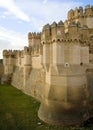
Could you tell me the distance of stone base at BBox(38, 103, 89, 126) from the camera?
55.3ft

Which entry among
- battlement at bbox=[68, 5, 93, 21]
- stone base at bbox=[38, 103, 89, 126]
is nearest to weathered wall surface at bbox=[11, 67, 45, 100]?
stone base at bbox=[38, 103, 89, 126]

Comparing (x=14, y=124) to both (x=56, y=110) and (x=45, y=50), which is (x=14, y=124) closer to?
(x=56, y=110)

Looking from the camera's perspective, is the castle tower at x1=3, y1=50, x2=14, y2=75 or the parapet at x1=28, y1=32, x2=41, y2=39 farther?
the castle tower at x1=3, y1=50, x2=14, y2=75

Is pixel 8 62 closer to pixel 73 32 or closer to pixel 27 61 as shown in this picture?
pixel 27 61

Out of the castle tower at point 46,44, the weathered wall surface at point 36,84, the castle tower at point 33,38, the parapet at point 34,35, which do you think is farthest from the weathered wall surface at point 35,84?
the parapet at point 34,35

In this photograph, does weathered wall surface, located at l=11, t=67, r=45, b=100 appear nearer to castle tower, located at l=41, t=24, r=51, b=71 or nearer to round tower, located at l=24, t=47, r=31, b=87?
round tower, located at l=24, t=47, r=31, b=87

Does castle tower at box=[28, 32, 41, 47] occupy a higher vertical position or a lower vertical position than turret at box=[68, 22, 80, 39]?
higher

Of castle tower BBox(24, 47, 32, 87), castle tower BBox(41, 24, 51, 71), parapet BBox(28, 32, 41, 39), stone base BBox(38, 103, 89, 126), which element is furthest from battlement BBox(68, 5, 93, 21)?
stone base BBox(38, 103, 89, 126)

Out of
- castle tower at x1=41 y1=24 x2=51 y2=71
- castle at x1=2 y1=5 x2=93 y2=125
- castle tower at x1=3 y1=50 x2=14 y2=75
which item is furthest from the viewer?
castle tower at x1=3 y1=50 x2=14 y2=75

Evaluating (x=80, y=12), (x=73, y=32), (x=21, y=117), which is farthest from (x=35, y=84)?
(x=73, y=32)

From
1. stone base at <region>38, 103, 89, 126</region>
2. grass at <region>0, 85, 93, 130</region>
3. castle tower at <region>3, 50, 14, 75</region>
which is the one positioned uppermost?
castle tower at <region>3, 50, 14, 75</region>

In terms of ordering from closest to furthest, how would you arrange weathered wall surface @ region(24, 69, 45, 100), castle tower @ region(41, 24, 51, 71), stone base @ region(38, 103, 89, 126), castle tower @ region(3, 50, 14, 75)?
1. stone base @ region(38, 103, 89, 126)
2. castle tower @ region(41, 24, 51, 71)
3. weathered wall surface @ region(24, 69, 45, 100)
4. castle tower @ region(3, 50, 14, 75)

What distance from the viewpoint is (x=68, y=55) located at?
17703 mm

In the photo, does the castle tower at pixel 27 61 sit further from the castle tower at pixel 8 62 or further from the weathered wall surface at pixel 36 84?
the castle tower at pixel 8 62
